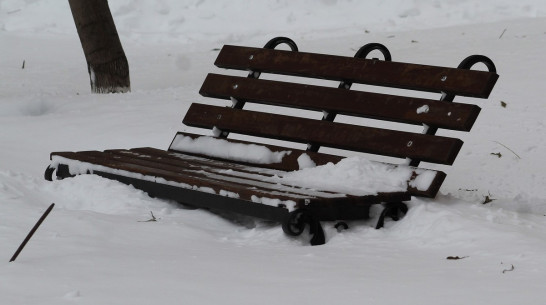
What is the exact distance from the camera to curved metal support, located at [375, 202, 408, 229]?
4.88 m

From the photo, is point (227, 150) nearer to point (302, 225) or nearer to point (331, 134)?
point (331, 134)

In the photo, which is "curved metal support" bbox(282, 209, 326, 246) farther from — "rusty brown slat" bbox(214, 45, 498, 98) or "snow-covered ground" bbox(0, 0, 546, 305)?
"rusty brown slat" bbox(214, 45, 498, 98)

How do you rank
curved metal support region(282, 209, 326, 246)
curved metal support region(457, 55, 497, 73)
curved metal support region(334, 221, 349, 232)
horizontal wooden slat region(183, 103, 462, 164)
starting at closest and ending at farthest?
curved metal support region(282, 209, 326, 246) < curved metal support region(334, 221, 349, 232) < horizontal wooden slat region(183, 103, 462, 164) < curved metal support region(457, 55, 497, 73)

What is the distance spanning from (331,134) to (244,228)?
0.90m

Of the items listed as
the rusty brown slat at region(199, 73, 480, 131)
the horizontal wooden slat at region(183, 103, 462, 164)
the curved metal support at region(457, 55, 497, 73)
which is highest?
the curved metal support at region(457, 55, 497, 73)

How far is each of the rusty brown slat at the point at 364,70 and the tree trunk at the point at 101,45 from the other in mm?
3311

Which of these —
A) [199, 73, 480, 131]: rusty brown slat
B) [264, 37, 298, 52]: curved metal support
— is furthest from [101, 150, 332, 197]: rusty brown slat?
[264, 37, 298, 52]: curved metal support

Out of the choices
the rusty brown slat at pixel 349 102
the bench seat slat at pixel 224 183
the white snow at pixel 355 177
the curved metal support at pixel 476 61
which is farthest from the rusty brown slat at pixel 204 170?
the curved metal support at pixel 476 61

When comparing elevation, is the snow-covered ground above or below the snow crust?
below

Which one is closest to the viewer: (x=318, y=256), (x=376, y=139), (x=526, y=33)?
(x=318, y=256)

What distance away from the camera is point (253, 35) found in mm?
15352

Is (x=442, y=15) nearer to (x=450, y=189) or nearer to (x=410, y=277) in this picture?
(x=450, y=189)

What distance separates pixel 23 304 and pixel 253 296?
0.76 metres

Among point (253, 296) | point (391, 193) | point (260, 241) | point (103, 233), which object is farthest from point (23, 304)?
point (391, 193)
